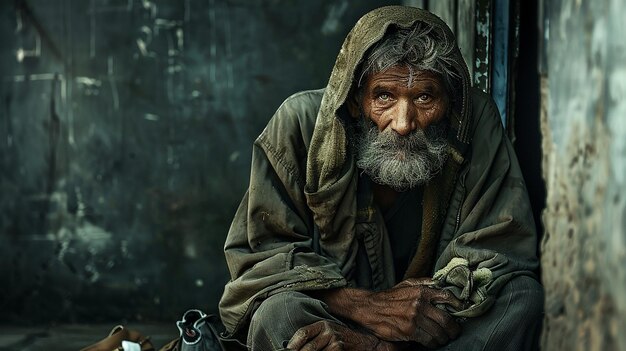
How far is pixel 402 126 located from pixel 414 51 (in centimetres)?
26

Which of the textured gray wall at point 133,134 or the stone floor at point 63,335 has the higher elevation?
the textured gray wall at point 133,134

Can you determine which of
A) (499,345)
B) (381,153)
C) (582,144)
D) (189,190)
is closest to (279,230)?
(381,153)

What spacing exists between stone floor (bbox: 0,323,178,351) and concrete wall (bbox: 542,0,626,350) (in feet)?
9.76

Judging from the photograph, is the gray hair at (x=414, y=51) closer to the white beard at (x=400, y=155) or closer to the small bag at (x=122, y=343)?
the white beard at (x=400, y=155)

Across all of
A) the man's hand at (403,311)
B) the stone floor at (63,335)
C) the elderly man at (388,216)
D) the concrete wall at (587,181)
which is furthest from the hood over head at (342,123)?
the stone floor at (63,335)

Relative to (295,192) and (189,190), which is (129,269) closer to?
(189,190)

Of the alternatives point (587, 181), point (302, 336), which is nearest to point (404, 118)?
point (302, 336)

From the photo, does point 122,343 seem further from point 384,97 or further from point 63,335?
point 63,335

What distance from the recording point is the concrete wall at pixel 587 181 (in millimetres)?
2867

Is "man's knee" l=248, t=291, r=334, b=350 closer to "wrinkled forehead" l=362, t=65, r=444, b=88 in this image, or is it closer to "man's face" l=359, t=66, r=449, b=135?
"man's face" l=359, t=66, r=449, b=135

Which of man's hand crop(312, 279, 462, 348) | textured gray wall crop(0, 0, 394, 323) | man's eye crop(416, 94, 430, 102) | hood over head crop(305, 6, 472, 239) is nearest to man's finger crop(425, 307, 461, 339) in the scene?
man's hand crop(312, 279, 462, 348)

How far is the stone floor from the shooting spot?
235 inches

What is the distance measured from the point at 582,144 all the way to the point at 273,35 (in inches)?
136

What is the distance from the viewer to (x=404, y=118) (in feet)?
14.1
